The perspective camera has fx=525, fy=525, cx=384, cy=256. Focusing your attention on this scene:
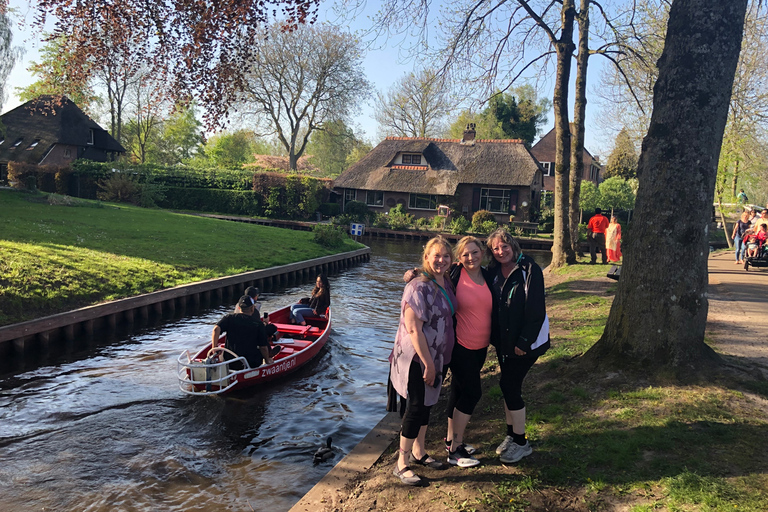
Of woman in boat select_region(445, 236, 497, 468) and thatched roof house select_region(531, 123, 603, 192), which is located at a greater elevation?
thatched roof house select_region(531, 123, 603, 192)

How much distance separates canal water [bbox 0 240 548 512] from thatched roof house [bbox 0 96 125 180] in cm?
4118

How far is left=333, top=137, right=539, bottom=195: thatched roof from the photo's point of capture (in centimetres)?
4225

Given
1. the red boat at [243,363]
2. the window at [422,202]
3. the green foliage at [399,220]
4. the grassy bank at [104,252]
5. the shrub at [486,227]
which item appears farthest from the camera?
the window at [422,202]

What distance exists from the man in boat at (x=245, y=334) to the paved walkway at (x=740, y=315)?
7.04 metres

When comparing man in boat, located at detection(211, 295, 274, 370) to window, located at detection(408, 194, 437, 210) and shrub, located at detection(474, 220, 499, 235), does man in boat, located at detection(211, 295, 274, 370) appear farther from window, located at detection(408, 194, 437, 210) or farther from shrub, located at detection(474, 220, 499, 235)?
window, located at detection(408, 194, 437, 210)

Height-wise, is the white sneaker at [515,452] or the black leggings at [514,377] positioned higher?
the black leggings at [514,377]

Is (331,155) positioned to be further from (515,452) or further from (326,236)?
(515,452)

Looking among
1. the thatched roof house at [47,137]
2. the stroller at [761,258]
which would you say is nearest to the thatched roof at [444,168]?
the thatched roof house at [47,137]

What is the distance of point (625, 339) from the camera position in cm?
626

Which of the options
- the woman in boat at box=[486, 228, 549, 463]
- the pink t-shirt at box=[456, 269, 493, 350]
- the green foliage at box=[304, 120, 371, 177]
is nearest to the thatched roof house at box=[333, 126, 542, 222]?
the green foliage at box=[304, 120, 371, 177]

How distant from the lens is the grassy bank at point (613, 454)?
4.21m

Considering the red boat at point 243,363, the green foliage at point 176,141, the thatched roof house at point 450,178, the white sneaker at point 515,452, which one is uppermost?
the green foliage at point 176,141

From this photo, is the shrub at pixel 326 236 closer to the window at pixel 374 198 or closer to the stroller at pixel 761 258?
the stroller at pixel 761 258

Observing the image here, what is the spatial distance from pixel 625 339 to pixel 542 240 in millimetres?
29949
